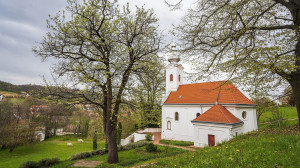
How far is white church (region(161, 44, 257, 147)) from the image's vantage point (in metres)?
17.2

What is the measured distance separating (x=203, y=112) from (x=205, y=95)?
2.47 meters

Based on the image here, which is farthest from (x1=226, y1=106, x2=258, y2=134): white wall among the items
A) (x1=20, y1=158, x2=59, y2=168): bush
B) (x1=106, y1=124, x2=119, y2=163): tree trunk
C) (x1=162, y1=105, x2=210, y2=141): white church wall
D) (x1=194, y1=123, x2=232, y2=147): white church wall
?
(x1=20, y1=158, x2=59, y2=168): bush

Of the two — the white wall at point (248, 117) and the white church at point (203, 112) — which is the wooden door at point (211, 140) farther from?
the white wall at point (248, 117)

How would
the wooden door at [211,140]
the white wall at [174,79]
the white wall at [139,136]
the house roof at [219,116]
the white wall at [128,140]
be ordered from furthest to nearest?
1. the white wall at [128,140]
2. the white wall at [174,79]
3. the white wall at [139,136]
4. the wooden door at [211,140]
5. the house roof at [219,116]

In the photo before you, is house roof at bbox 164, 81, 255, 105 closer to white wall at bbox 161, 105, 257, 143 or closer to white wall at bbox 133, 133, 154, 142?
white wall at bbox 161, 105, 257, 143

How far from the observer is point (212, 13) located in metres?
7.21

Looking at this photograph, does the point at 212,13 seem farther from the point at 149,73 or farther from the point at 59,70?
the point at 59,70

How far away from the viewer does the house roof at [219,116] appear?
16.9 m

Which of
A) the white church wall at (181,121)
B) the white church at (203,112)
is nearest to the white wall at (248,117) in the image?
the white church at (203,112)

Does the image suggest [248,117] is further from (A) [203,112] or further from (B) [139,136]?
(B) [139,136]

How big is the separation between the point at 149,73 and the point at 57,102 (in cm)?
626

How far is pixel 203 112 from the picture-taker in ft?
68.3

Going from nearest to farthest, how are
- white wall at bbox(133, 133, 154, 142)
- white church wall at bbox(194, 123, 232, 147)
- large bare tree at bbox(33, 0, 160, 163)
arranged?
large bare tree at bbox(33, 0, 160, 163) → white church wall at bbox(194, 123, 232, 147) → white wall at bbox(133, 133, 154, 142)

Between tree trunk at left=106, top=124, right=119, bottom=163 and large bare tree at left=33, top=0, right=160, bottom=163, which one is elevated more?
large bare tree at left=33, top=0, right=160, bottom=163
